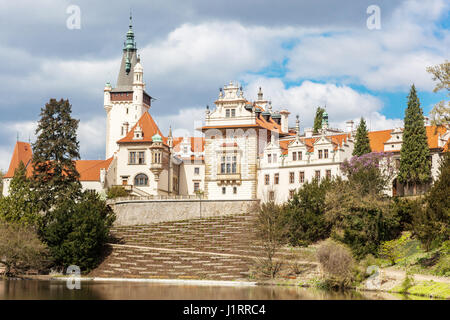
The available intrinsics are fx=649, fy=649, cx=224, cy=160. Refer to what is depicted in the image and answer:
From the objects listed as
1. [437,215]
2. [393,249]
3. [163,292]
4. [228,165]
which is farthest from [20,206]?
[437,215]

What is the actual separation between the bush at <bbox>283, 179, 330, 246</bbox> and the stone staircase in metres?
2.87

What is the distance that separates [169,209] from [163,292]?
118 ft

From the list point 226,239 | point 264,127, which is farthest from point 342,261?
point 264,127

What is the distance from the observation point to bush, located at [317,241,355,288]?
150 ft

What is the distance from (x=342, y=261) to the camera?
45.7 metres

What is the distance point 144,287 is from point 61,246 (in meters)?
17.6

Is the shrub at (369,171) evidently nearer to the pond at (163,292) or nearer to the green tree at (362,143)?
the green tree at (362,143)

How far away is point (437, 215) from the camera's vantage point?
153 ft

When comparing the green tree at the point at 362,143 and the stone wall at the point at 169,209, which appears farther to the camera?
the stone wall at the point at 169,209

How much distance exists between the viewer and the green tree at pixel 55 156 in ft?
215

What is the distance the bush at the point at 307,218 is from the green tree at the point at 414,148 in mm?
8766

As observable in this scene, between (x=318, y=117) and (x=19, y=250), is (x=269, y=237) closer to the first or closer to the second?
(x=19, y=250)

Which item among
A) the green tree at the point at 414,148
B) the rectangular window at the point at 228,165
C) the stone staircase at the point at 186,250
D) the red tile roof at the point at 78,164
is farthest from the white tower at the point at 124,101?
the green tree at the point at 414,148

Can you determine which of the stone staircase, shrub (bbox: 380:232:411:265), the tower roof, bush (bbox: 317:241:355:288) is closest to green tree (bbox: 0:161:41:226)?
the stone staircase
